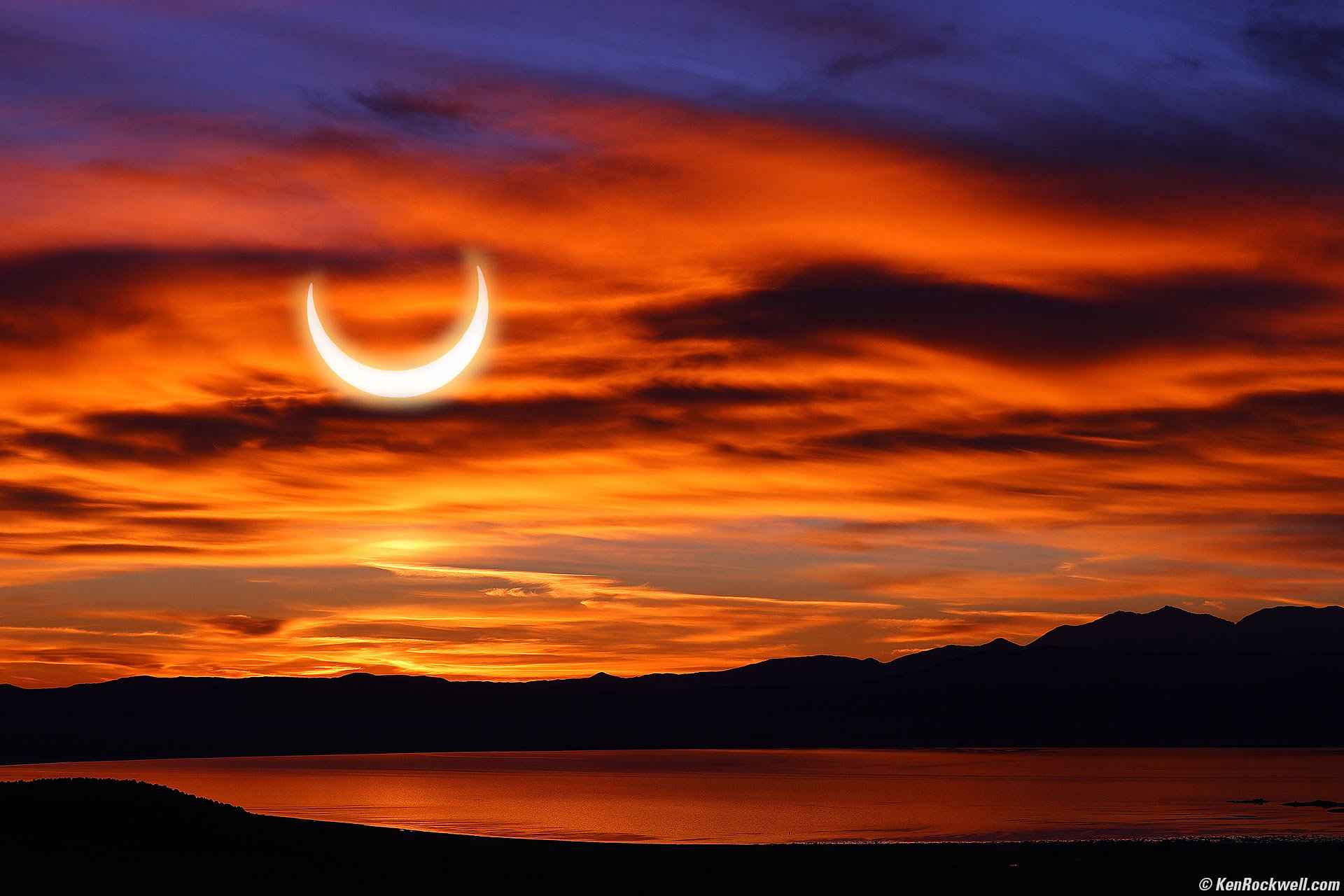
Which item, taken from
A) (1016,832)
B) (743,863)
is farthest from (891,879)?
(1016,832)

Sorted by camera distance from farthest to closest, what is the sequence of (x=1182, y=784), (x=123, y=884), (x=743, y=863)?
(x=1182, y=784)
(x=743, y=863)
(x=123, y=884)

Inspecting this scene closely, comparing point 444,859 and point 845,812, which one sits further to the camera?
point 845,812

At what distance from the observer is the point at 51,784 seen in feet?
175

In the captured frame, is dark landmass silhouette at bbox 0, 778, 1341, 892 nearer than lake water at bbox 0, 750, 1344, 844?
Yes

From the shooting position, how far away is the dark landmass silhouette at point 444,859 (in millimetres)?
43031

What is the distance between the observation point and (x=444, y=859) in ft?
160

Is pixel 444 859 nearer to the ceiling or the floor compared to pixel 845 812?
nearer to the ceiling

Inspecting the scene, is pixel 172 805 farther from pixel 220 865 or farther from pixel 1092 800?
pixel 1092 800

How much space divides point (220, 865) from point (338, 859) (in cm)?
433

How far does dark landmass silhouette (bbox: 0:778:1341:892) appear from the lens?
43.0m

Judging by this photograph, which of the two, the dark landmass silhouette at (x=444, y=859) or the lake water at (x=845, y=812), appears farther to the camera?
the lake water at (x=845, y=812)

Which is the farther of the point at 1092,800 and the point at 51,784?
the point at 1092,800

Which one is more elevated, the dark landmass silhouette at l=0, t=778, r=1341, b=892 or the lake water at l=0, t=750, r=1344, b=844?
→ the dark landmass silhouette at l=0, t=778, r=1341, b=892

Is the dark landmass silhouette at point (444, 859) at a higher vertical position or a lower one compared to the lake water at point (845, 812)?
higher
